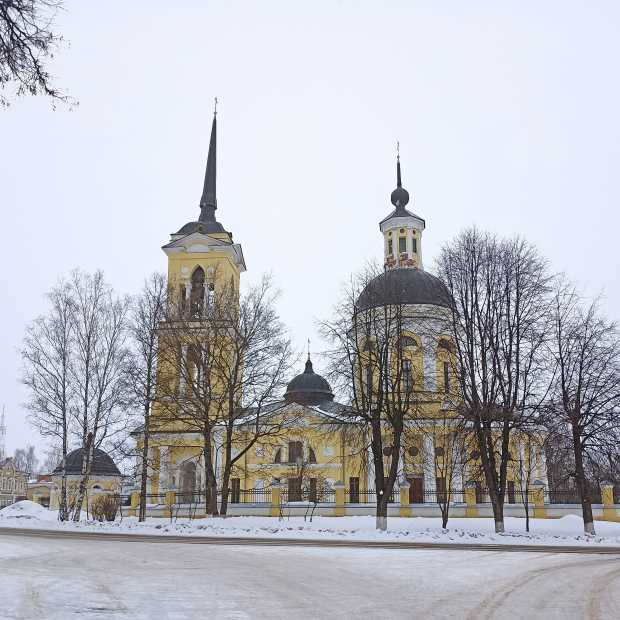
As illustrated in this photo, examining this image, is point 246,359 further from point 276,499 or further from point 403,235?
point 403,235

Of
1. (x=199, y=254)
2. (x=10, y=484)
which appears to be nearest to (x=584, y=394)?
(x=199, y=254)

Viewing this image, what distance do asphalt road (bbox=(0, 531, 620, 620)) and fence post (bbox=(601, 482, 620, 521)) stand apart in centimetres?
1906

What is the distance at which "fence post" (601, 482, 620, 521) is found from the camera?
3228 centimetres

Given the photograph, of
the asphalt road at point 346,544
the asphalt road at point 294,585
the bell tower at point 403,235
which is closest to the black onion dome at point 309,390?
the bell tower at point 403,235

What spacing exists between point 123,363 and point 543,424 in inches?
688

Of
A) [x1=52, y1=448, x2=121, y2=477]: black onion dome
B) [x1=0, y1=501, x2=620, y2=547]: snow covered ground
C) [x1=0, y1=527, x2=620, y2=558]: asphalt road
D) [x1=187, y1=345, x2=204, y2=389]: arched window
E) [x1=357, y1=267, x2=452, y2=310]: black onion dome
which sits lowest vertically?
[x1=0, y1=501, x2=620, y2=547]: snow covered ground

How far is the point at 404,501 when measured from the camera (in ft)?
113

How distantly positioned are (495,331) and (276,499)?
1482 centimetres

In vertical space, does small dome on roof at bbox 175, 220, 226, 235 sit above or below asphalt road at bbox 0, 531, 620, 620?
above

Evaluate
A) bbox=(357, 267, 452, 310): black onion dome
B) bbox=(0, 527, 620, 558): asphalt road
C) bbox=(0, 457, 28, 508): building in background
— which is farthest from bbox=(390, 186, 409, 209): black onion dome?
bbox=(0, 457, 28, 508): building in background

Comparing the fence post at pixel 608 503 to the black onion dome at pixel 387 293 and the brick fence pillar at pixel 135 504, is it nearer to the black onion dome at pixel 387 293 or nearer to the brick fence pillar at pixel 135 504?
the black onion dome at pixel 387 293

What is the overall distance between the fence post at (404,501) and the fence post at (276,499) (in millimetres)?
6099

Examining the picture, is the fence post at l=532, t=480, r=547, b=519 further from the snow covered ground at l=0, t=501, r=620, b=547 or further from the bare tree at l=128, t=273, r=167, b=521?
the bare tree at l=128, t=273, r=167, b=521

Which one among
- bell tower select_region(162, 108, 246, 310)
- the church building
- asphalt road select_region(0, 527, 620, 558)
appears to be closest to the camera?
asphalt road select_region(0, 527, 620, 558)
